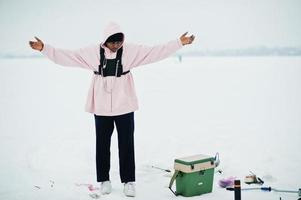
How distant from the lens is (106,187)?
4.01m

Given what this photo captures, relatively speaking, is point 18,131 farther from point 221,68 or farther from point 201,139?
point 221,68

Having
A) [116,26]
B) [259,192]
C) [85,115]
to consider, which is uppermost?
[116,26]

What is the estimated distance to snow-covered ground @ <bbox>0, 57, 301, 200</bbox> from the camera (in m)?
4.31

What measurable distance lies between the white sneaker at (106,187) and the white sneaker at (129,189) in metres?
0.14

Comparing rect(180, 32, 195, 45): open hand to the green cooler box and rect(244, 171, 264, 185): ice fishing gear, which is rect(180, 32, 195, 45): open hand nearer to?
the green cooler box

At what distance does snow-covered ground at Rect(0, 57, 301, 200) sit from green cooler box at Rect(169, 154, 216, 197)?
0.27ft

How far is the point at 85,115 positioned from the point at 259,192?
5455 mm

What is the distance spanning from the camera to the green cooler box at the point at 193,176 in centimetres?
384

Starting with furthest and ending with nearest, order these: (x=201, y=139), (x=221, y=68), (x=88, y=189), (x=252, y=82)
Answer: (x=221, y=68) → (x=252, y=82) → (x=201, y=139) → (x=88, y=189)

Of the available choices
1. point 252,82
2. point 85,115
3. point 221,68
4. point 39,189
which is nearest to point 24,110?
point 85,115

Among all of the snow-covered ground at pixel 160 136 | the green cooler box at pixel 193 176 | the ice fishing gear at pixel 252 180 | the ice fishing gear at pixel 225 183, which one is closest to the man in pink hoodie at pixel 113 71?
the green cooler box at pixel 193 176

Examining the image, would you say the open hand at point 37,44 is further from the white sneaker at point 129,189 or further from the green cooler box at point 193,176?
the green cooler box at point 193,176

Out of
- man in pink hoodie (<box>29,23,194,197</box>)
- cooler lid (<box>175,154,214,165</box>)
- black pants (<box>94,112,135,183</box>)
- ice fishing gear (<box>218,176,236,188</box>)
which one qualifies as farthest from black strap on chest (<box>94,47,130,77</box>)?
ice fishing gear (<box>218,176,236,188</box>)

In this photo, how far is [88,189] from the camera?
4.14 metres
